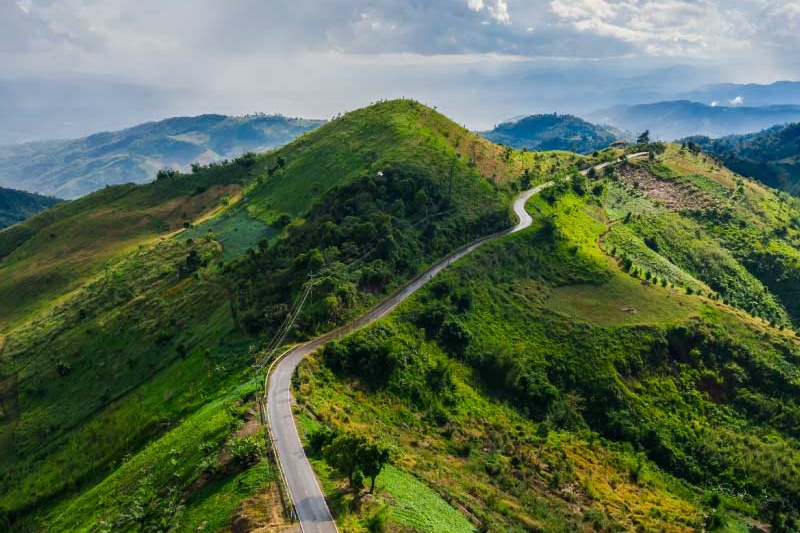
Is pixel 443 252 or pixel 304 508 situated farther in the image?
pixel 443 252

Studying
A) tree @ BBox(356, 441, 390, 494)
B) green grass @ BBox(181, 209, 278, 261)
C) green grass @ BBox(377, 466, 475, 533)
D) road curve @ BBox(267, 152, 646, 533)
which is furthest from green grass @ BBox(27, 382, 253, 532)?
green grass @ BBox(181, 209, 278, 261)

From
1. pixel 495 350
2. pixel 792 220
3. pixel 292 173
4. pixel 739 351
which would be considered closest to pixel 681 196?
pixel 792 220

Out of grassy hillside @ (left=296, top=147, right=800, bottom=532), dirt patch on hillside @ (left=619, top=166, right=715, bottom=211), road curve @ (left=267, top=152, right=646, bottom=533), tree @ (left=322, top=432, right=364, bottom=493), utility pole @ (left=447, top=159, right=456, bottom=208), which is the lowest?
grassy hillside @ (left=296, top=147, right=800, bottom=532)

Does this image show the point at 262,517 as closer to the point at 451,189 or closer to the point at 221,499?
the point at 221,499

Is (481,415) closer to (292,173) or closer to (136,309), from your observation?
(136,309)

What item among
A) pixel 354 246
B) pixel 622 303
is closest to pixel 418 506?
pixel 354 246

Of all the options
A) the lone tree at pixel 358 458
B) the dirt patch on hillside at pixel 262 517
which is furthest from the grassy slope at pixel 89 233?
the lone tree at pixel 358 458

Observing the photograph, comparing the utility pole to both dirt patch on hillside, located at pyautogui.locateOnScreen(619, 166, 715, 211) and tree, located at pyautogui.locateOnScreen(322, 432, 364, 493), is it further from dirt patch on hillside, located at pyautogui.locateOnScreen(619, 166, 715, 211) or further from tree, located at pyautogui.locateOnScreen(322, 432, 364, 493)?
tree, located at pyautogui.locateOnScreen(322, 432, 364, 493)
